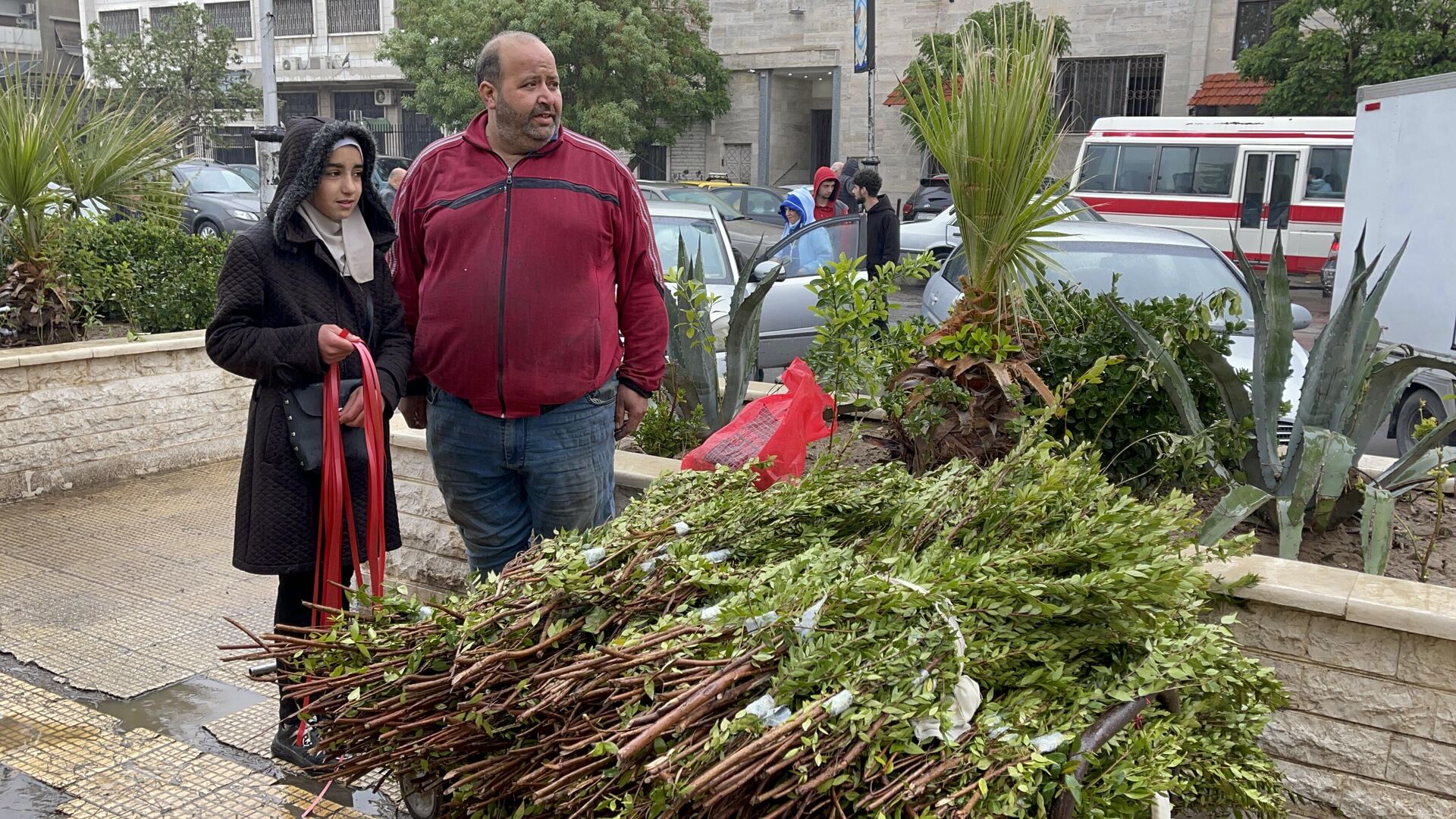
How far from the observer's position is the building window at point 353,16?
1518 inches

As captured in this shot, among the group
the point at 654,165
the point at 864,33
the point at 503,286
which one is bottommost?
the point at 503,286

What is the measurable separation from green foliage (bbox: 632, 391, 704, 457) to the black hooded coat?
1.63 metres

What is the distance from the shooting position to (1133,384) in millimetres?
4141

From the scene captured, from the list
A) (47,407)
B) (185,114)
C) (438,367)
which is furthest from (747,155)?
(438,367)

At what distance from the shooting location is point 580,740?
2027mm

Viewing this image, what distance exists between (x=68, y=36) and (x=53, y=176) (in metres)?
53.1

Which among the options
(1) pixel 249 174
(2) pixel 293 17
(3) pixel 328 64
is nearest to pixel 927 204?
(1) pixel 249 174

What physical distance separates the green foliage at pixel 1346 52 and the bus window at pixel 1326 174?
5.48 feet

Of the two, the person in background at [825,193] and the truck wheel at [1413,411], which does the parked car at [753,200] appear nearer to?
the person in background at [825,193]

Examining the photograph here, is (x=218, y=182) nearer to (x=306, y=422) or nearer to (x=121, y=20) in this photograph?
(x=306, y=422)

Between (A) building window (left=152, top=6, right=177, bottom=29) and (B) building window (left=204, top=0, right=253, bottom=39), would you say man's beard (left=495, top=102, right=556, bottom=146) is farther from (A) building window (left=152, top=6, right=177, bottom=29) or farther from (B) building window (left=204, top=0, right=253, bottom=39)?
(B) building window (left=204, top=0, right=253, bottom=39)

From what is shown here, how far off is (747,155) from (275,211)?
3120 cm

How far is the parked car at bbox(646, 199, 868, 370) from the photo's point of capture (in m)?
8.84

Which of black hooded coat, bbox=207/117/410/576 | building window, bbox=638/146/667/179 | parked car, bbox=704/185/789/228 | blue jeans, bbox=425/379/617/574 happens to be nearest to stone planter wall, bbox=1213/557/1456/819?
blue jeans, bbox=425/379/617/574
